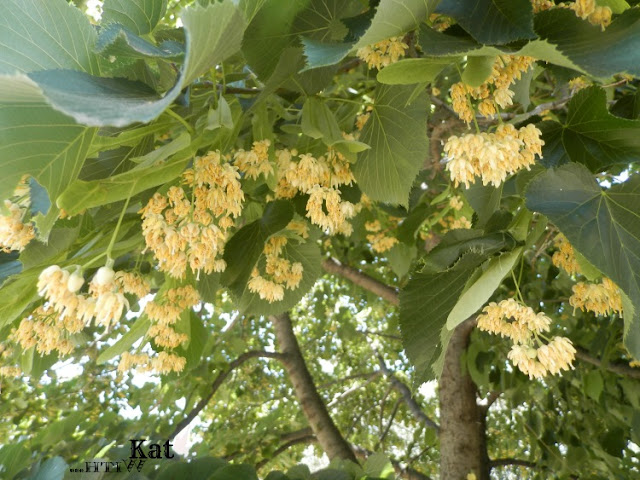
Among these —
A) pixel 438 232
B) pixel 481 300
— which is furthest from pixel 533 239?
pixel 438 232

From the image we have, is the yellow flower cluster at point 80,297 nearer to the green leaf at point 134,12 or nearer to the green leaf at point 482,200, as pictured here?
the green leaf at point 134,12

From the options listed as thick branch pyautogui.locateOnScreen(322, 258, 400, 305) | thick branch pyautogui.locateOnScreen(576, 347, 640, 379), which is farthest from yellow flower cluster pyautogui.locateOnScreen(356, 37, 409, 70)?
thick branch pyautogui.locateOnScreen(322, 258, 400, 305)

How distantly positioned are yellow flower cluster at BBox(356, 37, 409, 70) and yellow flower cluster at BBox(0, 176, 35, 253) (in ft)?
2.19

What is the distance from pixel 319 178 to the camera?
3.58 ft

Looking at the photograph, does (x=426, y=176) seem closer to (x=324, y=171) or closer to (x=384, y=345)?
(x=324, y=171)

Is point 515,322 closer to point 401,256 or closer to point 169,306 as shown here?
point 169,306

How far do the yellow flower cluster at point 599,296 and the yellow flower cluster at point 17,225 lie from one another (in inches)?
41.5

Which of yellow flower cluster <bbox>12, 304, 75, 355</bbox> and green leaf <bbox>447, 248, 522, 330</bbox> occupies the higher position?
yellow flower cluster <bbox>12, 304, 75, 355</bbox>

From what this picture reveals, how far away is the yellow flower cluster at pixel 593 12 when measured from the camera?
2.60 feet

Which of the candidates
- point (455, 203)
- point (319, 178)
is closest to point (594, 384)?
point (455, 203)

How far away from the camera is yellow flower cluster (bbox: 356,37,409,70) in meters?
1.03

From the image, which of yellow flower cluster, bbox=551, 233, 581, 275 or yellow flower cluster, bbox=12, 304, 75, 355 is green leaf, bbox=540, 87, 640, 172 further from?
yellow flower cluster, bbox=12, 304, 75, 355

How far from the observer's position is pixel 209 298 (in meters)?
1.41

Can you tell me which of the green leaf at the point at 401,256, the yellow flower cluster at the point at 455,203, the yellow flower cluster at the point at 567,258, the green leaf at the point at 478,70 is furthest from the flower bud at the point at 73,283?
the green leaf at the point at 401,256
